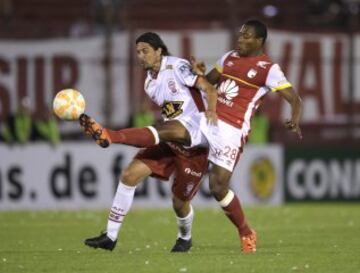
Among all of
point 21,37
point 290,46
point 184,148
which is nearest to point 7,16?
point 21,37

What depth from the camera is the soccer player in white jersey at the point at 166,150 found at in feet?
38.6

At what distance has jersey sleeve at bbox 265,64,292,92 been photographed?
11812 millimetres

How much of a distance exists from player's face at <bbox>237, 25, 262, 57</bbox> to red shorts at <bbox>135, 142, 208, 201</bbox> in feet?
3.93

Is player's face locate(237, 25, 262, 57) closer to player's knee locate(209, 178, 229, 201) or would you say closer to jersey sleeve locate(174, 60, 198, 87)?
jersey sleeve locate(174, 60, 198, 87)

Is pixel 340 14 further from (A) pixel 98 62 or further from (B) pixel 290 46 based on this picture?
(A) pixel 98 62

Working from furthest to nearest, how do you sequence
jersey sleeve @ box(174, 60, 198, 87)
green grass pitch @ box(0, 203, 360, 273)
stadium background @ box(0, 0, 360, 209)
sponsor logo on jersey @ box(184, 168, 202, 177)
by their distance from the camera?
stadium background @ box(0, 0, 360, 209), sponsor logo on jersey @ box(184, 168, 202, 177), jersey sleeve @ box(174, 60, 198, 87), green grass pitch @ box(0, 203, 360, 273)

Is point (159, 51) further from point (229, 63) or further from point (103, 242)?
point (103, 242)

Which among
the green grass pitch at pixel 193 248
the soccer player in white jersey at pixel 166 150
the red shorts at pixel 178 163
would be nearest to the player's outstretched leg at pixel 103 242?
the soccer player in white jersey at pixel 166 150

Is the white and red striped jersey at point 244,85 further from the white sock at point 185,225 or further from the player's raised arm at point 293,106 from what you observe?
the white sock at point 185,225

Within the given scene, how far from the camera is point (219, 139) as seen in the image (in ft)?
38.7

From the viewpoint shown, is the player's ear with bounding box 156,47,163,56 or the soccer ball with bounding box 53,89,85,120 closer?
the soccer ball with bounding box 53,89,85,120

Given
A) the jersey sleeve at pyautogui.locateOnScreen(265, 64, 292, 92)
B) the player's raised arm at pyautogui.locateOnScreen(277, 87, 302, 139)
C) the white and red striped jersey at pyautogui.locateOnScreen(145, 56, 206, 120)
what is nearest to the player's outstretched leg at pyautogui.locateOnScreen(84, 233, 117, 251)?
the white and red striped jersey at pyautogui.locateOnScreen(145, 56, 206, 120)

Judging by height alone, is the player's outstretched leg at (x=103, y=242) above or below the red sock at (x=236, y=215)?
below

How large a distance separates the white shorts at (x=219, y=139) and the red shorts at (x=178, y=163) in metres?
0.22
